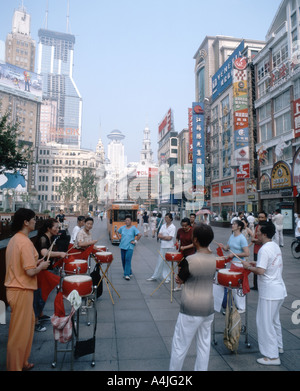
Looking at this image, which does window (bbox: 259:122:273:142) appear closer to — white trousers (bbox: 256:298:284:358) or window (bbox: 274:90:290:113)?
window (bbox: 274:90:290:113)

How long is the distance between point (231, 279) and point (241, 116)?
1519 inches

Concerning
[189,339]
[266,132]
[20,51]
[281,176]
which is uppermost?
[20,51]

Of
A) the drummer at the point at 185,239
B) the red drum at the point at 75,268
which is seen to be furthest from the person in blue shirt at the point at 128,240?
the red drum at the point at 75,268

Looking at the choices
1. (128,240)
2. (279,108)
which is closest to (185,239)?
(128,240)

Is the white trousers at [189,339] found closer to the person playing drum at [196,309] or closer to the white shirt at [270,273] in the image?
the person playing drum at [196,309]

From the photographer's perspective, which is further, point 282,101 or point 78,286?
point 282,101

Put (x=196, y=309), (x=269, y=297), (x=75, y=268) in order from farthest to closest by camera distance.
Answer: (x=75, y=268) < (x=269, y=297) < (x=196, y=309)

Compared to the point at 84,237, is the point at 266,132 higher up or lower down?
higher up

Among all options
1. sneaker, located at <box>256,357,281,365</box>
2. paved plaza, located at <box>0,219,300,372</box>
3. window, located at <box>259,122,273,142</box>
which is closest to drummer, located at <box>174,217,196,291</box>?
paved plaza, located at <box>0,219,300,372</box>

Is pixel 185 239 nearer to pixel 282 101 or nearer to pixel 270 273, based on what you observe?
pixel 270 273

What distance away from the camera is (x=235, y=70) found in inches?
1535

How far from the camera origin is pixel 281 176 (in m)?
27.5

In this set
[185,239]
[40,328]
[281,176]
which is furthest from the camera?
[281,176]
